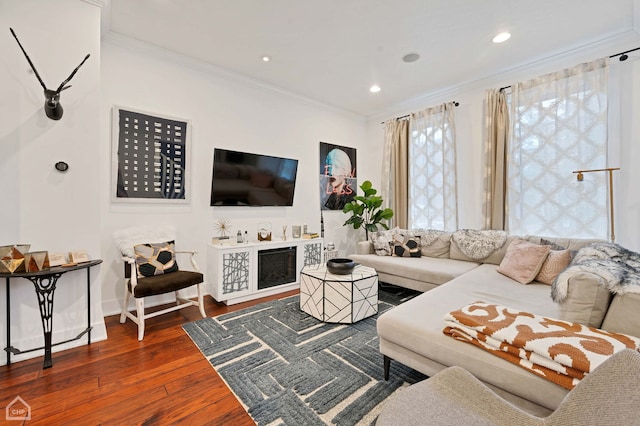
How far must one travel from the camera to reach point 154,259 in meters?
2.71

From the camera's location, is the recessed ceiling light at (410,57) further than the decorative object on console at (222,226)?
No

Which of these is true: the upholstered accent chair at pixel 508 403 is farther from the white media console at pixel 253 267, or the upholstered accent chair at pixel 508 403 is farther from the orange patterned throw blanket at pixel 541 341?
the white media console at pixel 253 267

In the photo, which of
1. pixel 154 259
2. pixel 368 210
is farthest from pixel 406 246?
pixel 154 259

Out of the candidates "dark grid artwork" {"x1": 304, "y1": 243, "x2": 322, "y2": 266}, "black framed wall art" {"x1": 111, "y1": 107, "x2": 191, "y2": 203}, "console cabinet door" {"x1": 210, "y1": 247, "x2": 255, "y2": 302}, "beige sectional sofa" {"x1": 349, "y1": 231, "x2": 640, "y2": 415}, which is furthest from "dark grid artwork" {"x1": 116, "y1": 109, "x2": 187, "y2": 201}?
"beige sectional sofa" {"x1": 349, "y1": 231, "x2": 640, "y2": 415}

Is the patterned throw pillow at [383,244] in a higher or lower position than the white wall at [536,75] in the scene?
lower

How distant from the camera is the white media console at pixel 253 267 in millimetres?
3139

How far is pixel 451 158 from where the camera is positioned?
408cm

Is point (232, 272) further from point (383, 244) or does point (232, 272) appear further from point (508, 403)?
point (508, 403)

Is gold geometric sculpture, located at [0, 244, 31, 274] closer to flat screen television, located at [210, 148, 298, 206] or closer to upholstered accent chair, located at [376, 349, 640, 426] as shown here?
flat screen television, located at [210, 148, 298, 206]

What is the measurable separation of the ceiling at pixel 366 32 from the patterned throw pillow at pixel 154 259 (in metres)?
2.13

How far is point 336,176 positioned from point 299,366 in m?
3.44

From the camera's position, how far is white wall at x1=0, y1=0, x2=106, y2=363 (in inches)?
79.4

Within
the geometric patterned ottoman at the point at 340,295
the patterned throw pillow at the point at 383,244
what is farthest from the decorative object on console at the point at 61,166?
the patterned throw pillow at the point at 383,244

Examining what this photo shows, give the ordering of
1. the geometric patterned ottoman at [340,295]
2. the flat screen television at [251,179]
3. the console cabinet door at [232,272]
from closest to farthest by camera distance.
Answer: the geometric patterned ottoman at [340,295] < the console cabinet door at [232,272] < the flat screen television at [251,179]
